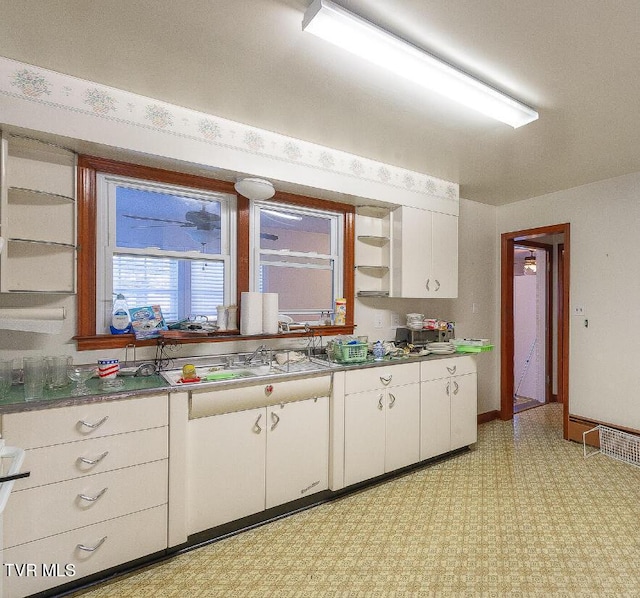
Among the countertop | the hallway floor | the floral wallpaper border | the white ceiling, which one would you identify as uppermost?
the white ceiling

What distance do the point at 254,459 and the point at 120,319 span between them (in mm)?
1179

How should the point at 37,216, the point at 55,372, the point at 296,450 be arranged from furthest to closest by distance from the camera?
the point at 296,450 < the point at 37,216 < the point at 55,372

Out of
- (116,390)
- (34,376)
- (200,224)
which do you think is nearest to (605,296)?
(200,224)

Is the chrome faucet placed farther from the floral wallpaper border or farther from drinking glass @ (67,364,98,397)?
the floral wallpaper border

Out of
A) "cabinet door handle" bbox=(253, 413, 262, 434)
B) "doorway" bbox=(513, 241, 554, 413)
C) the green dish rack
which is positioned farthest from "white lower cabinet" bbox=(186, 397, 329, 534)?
"doorway" bbox=(513, 241, 554, 413)

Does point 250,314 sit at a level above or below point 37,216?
below

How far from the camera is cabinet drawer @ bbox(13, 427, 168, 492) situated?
167 cm

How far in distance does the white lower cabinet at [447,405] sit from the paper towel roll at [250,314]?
4.54 feet

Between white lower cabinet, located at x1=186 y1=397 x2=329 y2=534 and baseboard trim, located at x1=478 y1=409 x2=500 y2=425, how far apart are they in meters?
2.44

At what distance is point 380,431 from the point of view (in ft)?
9.16

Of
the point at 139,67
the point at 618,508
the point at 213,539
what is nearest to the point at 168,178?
the point at 139,67

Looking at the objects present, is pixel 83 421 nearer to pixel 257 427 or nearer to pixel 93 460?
pixel 93 460

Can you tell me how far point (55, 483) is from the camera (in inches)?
67.5

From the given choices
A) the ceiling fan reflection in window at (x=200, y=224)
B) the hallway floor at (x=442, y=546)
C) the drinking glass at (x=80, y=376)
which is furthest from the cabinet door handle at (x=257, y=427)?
the ceiling fan reflection in window at (x=200, y=224)
